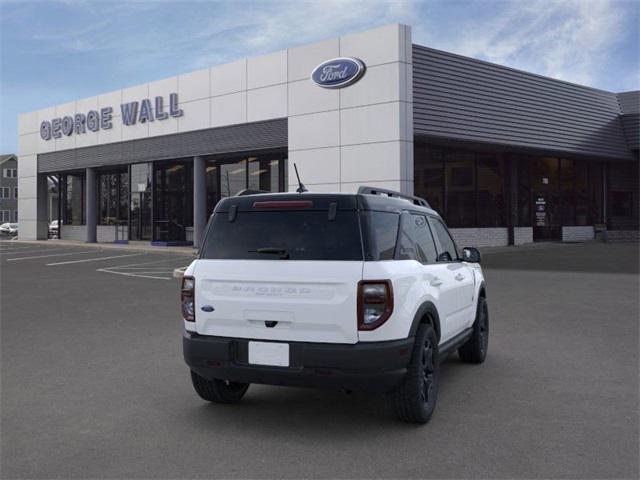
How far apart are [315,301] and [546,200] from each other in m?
28.1

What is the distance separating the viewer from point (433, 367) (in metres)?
4.93

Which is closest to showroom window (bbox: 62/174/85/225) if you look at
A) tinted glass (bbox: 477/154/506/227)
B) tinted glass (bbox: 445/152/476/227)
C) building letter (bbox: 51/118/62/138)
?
building letter (bbox: 51/118/62/138)

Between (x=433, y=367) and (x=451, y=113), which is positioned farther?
(x=451, y=113)

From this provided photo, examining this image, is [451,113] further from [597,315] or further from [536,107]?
[597,315]

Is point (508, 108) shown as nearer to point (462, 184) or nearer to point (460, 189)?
point (462, 184)

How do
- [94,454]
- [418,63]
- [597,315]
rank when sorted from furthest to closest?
[418,63], [597,315], [94,454]

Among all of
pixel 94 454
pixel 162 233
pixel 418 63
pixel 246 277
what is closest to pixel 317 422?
pixel 246 277

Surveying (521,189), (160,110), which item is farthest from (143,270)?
(521,189)

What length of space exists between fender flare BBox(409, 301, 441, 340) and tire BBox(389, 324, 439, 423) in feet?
0.33

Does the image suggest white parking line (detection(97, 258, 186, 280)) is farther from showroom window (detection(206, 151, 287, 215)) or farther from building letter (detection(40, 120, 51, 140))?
building letter (detection(40, 120, 51, 140))

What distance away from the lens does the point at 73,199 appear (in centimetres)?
3728

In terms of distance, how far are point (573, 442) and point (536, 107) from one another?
77.6 feet

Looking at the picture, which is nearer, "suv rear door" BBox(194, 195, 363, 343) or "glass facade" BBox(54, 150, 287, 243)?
"suv rear door" BBox(194, 195, 363, 343)

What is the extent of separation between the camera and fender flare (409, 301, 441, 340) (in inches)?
180
